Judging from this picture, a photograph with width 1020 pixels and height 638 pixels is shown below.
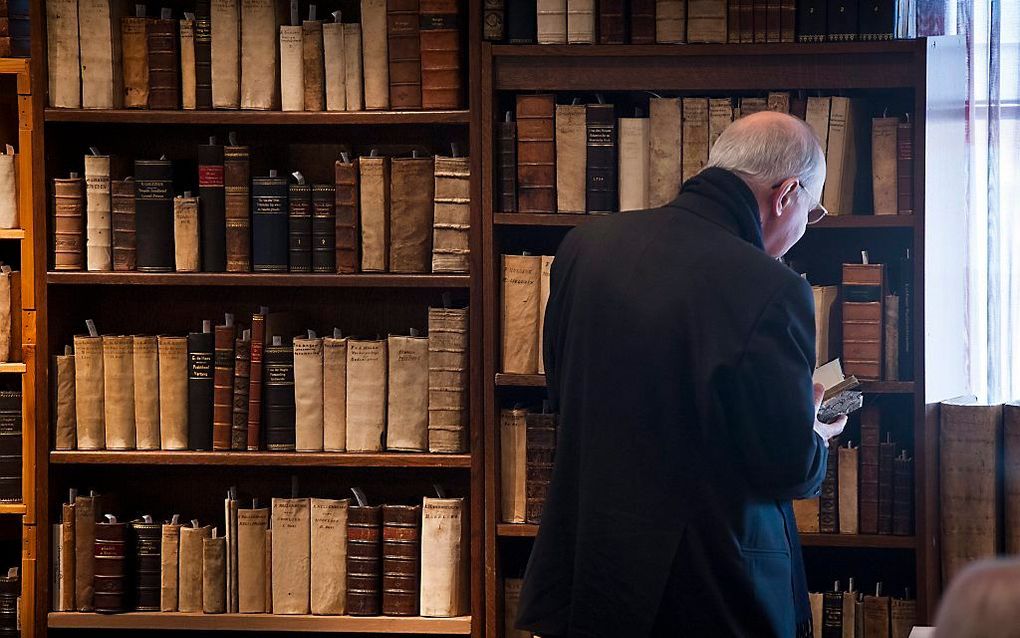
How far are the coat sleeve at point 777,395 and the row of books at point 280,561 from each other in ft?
3.80

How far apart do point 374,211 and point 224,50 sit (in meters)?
0.52

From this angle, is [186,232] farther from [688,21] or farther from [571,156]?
[688,21]

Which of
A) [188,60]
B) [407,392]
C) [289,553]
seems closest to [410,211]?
[407,392]

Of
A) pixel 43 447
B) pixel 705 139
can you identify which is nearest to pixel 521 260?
pixel 705 139

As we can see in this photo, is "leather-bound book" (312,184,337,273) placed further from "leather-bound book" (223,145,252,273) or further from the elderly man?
the elderly man

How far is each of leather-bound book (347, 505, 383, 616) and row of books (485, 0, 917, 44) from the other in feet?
3.80

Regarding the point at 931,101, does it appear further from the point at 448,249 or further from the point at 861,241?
the point at 448,249

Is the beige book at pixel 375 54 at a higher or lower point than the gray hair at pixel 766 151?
higher

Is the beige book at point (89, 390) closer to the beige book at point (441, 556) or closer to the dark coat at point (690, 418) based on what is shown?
the beige book at point (441, 556)

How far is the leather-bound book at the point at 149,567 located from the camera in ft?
9.46

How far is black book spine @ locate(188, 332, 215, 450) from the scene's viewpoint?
2.87 meters

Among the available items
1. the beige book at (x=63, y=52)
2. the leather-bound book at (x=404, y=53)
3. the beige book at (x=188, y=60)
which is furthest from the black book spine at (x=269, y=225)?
the beige book at (x=63, y=52)

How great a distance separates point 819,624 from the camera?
280 centimetres

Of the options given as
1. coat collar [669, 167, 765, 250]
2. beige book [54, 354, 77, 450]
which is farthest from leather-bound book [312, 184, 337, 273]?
coat collar [669, 167, 765, 250]
